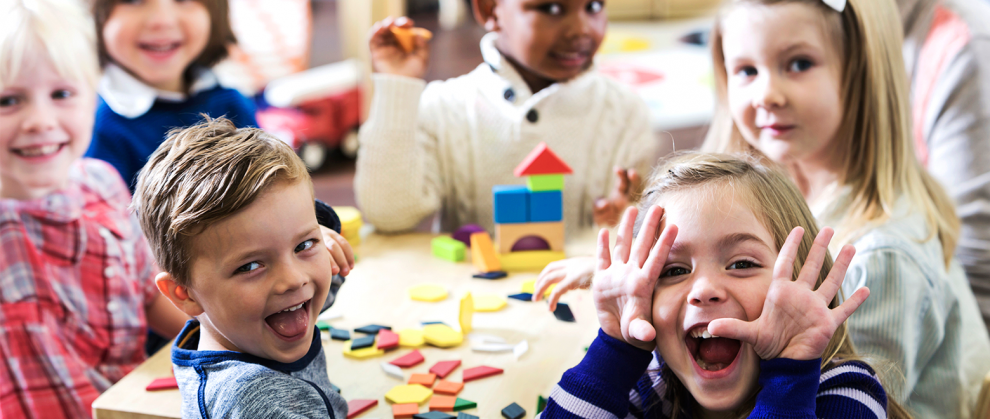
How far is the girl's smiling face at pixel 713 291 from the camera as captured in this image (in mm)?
759

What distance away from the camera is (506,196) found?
4.37 feet

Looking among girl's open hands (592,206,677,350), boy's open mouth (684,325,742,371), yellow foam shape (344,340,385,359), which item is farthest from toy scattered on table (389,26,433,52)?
boy's open mouth (684,325,742,371)

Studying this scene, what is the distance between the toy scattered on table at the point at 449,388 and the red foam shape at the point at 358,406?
0.08m

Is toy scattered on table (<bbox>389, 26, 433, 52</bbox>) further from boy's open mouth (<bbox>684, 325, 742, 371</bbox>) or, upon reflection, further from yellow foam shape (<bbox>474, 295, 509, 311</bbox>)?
boy's open mouth (<bbox>684, 325, 742, 371</bbox>)

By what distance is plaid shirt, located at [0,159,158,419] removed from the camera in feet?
3.91

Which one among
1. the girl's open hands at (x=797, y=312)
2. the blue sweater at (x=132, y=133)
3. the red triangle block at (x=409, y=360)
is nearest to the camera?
the girl's open hands at (x=797, y=312)

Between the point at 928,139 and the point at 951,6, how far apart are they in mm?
282

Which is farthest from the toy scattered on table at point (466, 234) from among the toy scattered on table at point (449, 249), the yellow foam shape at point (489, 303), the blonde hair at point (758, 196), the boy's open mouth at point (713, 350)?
the boy's open mouth at point (713, 350)

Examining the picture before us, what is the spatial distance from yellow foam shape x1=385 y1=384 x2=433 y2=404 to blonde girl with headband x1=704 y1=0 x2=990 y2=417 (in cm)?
60

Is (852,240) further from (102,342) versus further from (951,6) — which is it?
(102,342)

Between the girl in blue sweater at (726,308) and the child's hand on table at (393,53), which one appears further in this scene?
the child's hand on table at (393,53)

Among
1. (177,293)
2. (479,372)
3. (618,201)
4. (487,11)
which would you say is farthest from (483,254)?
A: (177,293)

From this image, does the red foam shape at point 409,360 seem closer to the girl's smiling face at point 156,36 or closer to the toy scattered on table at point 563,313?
the toy scattered on table at point 563,313

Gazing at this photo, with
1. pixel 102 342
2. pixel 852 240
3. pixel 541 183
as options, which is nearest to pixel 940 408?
pixel 852 240
